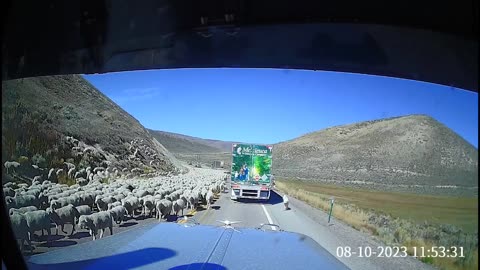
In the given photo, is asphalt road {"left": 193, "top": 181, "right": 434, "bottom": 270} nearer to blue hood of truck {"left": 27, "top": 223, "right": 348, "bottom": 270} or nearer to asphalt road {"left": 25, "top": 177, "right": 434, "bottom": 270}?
asphalt road {"left": 25, "top": 177, "right": 434, "bottom": 270}

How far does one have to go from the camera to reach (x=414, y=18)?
4145mm

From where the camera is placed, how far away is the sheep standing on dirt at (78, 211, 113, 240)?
5070mm

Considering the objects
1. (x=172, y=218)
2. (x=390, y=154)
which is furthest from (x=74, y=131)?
(x=390, y=154)

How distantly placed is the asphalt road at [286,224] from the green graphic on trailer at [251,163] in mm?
355

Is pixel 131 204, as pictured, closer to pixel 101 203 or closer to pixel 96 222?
pixel 101 203

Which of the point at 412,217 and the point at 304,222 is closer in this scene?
the point at 412,217

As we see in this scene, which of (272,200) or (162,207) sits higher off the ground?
(272,200)

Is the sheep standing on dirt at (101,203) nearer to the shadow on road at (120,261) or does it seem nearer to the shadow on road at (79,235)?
the shadow on road at (79,235)

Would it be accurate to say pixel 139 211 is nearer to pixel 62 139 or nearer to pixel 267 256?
pixel 62 139

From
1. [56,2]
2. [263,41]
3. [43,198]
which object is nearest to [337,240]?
[263,41]

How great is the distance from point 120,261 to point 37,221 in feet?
3.72

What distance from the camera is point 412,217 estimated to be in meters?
3.98

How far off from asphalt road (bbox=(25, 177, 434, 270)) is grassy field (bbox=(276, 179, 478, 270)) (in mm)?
134

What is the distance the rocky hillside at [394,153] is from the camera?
3.72 metres
